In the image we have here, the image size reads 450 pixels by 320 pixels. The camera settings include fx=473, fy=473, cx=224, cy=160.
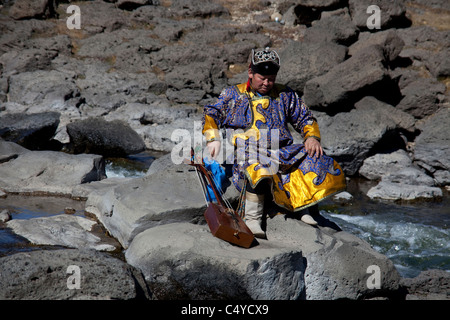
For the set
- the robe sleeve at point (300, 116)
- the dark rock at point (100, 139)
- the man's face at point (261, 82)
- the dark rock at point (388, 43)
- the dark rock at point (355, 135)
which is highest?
the man's face at point (261, 82)

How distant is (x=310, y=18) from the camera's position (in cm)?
1817

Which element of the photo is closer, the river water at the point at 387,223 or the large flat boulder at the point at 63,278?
the large flat boulder at the point at 63,278

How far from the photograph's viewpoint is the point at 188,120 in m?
11.9

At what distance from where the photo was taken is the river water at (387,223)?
5.67 m

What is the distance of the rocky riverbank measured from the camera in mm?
3852

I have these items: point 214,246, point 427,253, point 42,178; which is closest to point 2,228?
point 42,178

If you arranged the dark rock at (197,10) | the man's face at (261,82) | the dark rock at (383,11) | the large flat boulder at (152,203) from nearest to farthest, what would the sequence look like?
the large flat boulder at (152,203) → the man's face at (261,82) → the dark rock at (383,11) → the dark rock at (197,10)

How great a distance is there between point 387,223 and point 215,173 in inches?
140

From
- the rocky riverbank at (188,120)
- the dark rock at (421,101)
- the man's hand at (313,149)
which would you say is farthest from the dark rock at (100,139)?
the dark rock at (421,101)

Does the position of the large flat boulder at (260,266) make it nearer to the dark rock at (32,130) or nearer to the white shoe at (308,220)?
the white shoe at (308,220)

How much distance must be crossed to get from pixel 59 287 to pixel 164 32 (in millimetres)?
15145

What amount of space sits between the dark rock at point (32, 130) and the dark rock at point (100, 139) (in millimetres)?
414

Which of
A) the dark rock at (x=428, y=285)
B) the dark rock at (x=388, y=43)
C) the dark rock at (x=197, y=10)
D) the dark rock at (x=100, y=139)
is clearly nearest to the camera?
the dark rock at (x=428, y=285)
